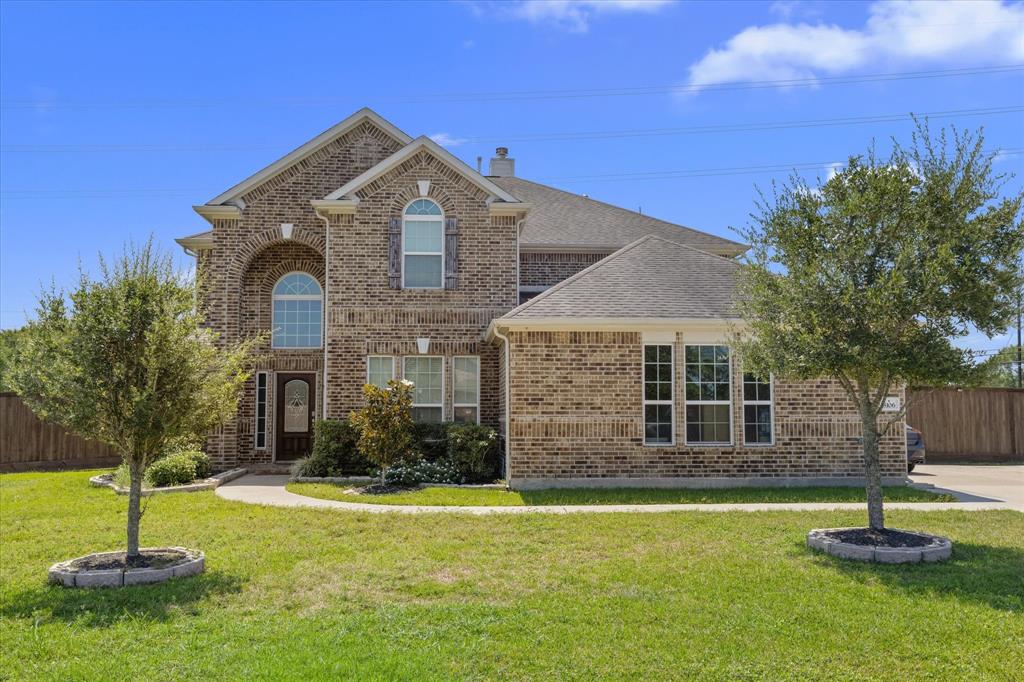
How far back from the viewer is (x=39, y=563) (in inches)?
335

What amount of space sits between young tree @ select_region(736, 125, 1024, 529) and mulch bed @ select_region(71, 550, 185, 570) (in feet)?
23.9

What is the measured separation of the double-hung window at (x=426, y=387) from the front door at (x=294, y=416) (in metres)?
3.08

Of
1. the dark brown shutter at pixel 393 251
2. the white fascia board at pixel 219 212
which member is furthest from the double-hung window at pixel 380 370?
A: the white fascia board at pixel 219 212

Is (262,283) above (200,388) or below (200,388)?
above

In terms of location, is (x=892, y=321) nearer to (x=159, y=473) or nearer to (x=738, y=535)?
(x=738, y=535)

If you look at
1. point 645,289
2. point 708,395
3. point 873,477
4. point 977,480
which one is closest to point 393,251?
point 645,289

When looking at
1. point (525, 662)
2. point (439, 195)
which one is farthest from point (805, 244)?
point (439, 195)

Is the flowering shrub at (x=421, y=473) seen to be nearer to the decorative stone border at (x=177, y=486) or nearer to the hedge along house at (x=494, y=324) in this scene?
the hedge along house at (x=494, y=324)

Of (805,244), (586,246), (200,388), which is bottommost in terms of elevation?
(200,388)

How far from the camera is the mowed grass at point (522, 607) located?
5406 millimetres

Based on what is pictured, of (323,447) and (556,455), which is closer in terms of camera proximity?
(556,455)

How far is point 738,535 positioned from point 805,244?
3.64 metres

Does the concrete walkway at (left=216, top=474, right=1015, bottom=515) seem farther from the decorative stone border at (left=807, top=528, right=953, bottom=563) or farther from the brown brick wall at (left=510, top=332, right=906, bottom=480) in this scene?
→ the decorative stone border at (left=807, top=528, right=953, bottom=563)

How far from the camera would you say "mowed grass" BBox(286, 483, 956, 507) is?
12.3 m
